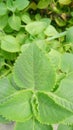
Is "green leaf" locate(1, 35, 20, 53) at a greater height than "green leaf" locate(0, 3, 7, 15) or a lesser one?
lesser

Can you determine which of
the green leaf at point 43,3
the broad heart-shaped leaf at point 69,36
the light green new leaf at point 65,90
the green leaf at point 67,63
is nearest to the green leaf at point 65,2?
the green leaf at point 43,3

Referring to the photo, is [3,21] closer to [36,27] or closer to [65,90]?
[36,27]

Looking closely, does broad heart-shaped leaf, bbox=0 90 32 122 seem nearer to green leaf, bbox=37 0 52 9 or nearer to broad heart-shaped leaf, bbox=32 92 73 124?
broad heart-shaped leaf, bbox=32 92 73 124

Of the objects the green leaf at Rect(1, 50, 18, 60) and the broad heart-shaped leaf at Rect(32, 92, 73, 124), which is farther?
the green leaf at Rect(1, 50, 18, 60)

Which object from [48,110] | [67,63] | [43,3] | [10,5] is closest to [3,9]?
[10,5]

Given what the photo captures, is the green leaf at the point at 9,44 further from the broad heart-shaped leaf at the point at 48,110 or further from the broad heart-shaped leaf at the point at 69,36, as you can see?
the broad heart-shaped leaf at the point at 48,110

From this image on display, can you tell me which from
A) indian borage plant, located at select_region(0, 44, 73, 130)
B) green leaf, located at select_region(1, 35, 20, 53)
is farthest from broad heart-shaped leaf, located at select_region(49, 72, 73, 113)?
green leaf, located at select_region(1, 35, 20, 53)

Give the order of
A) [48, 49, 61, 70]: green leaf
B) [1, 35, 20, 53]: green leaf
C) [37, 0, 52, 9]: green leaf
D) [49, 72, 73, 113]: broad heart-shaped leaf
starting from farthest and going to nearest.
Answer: [37, 0, 52, 9]: green leaf < [1, 35, 20, 53]: green leaf < [48, 49, 61, 70]: green leaf < [49, 72, 73, 113]: broad heart-shaped leaf
